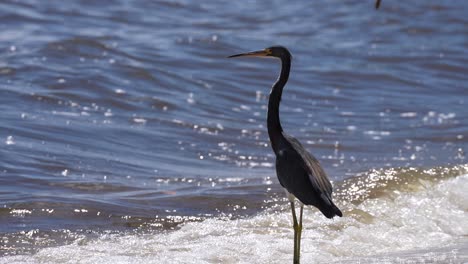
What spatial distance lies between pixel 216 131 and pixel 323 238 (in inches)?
160

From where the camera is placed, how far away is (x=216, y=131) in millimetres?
11422

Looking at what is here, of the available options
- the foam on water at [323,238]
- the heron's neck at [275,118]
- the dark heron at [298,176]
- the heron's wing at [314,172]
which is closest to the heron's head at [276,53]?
the heron's neck at [275,118]

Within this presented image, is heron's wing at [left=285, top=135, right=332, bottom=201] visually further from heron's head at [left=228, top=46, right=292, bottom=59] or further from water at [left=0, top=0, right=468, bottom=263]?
heron's head at [left=228, top=46, right=292, bottom=59]

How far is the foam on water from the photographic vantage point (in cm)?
686

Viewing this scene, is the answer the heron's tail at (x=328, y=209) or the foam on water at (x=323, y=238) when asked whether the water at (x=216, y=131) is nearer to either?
the foam on water at (x=323, y=238)

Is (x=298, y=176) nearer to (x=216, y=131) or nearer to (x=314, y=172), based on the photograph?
(x=314, y=172)

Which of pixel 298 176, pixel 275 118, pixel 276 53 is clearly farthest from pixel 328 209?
pixel 276 53

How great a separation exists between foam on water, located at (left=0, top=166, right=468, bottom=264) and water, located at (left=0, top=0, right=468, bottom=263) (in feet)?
0.06

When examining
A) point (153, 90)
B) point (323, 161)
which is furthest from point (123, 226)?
point (153, 90)

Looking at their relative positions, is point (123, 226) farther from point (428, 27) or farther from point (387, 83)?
point (428, 27)

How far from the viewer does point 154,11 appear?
18969 millimetres

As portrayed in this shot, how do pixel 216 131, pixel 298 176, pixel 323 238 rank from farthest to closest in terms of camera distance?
pixel 216 131, pixel 323 238, pixel 298 176

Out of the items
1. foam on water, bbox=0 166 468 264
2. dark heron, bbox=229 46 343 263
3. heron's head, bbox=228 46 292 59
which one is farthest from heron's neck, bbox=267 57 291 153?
foam on water, bbox=0 166 468 264

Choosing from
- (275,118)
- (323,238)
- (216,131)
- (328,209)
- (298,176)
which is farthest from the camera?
(216,131)
